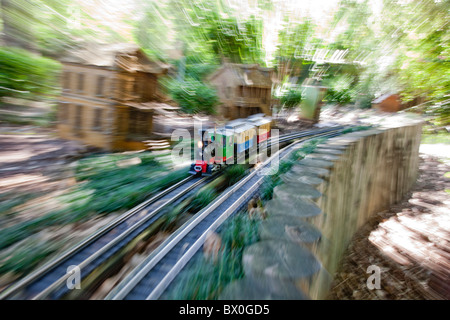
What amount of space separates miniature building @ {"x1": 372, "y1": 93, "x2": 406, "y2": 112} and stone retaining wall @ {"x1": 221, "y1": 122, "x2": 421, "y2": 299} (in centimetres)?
1004

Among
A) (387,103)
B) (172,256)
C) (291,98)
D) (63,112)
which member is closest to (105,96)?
(63,112)

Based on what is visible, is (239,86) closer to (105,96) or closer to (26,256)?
(105,96)

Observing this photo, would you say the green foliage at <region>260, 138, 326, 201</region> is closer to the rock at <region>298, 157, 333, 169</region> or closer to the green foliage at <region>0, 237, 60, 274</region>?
the rock at <region>298, 157, 333, 169</region>

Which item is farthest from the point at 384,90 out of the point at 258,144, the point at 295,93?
the point at 258,144

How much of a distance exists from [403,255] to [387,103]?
15.0 m

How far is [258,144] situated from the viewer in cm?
851

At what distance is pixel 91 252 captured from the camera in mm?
3262

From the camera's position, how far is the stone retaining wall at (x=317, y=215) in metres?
1.33

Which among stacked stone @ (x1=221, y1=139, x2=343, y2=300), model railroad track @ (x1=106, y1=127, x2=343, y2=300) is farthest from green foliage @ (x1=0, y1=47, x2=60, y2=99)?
stacked stone @ (x1=221, y1=139, x2=343, y2=300)

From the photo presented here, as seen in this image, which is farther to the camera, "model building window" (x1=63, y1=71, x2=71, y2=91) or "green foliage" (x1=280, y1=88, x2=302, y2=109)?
"green foliage" (x1=280, y1=88, x2=302, y2=109)

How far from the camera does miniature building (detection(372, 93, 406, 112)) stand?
47.5 ft

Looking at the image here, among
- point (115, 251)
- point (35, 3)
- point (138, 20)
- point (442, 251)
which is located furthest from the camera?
point (138, 20)

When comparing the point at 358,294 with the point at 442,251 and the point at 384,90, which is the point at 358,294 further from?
the point at 384,90
